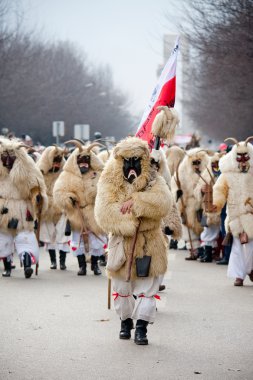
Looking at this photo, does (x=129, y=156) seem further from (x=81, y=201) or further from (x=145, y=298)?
(x=81, y=201)

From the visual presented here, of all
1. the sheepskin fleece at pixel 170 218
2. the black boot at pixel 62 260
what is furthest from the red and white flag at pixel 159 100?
the black boot at pixel 62 260

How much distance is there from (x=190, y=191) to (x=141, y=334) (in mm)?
9231

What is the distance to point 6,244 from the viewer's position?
559 inches

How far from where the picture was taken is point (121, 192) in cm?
951

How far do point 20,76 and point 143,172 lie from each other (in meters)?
45.2

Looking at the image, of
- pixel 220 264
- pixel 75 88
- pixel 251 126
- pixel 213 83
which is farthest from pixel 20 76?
pixel 220 264

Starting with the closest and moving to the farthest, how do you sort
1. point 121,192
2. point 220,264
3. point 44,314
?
point 121,192
point 44,314
point 220,264

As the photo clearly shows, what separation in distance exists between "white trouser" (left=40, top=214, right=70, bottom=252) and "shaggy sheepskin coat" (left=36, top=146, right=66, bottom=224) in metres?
0.10

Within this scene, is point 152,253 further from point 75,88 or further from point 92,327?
point 75,88

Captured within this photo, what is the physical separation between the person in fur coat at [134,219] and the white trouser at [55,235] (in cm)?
639

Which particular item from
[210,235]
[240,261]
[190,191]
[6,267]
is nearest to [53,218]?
[6,267]

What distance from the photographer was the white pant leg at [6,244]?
1416 centimetres

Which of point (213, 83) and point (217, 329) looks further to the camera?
point (213, 83)

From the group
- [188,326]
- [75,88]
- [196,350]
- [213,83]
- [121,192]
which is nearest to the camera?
[196,350]
